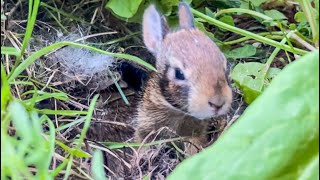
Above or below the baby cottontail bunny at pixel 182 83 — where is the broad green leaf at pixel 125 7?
above

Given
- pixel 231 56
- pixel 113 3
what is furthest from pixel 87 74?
pixel 231 56

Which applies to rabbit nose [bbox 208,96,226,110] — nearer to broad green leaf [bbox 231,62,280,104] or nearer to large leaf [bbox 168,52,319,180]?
broad green leaf [bbox 231,62,280,104]

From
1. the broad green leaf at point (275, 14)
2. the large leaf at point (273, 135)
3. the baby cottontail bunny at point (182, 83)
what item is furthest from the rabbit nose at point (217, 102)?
the large leaf at point (273, 135)

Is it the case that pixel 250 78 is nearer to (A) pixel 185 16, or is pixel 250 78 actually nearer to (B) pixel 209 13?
(A) pixel 185 16

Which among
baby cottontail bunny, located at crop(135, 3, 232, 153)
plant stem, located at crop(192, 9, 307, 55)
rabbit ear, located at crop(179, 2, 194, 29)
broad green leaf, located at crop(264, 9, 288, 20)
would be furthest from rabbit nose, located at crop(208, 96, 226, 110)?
broad green leaf, located at crop(264, 9, 288, 20)

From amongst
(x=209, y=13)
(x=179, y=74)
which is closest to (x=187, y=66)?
(x=179, y=74)

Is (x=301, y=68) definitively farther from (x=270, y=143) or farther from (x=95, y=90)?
(x=95, y=90)

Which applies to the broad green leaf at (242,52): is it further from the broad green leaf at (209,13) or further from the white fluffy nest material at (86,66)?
the white fluffy nest material at (86,66)
